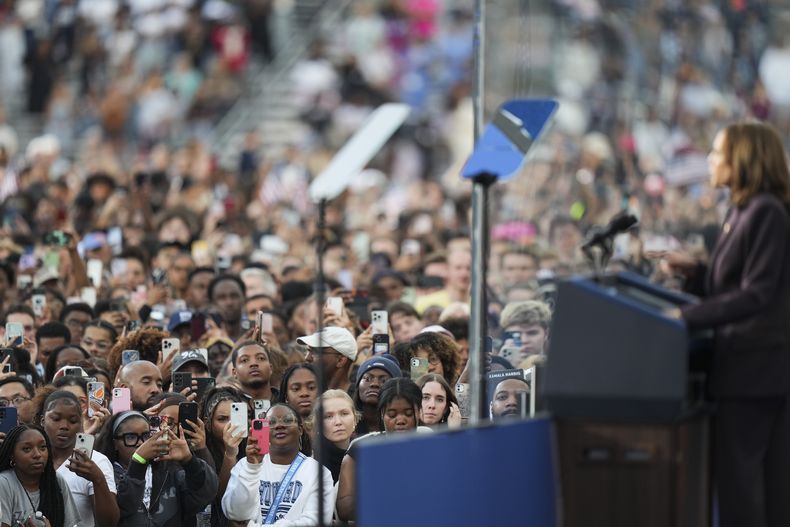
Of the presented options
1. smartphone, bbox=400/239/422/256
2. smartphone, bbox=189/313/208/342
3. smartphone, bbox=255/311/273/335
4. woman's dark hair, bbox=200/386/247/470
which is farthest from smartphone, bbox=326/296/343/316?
smartphone, bbox=400/239/422/256

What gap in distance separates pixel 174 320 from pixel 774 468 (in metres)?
7.33

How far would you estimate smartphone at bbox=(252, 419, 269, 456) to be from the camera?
9959mm

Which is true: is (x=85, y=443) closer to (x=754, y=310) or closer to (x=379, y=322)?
(x=379, y=322)

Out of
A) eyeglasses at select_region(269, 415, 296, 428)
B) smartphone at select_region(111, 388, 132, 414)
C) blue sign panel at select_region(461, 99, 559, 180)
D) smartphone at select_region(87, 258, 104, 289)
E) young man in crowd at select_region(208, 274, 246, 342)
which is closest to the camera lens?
blue sign panel at select_region(461, 99, 559, 180)

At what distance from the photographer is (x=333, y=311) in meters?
12.7

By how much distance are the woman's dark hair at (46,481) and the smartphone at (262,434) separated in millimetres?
1017

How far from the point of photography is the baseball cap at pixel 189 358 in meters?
11.8

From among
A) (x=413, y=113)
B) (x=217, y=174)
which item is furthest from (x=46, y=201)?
(x=413, y=113)

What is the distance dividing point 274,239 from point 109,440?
35.0ft

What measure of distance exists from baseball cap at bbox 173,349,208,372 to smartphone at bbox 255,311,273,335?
1.92ft

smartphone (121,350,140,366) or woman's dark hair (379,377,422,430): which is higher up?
smartphone (121,350,140,366)

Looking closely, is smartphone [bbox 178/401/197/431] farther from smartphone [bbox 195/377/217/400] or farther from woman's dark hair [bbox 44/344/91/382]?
woman's dark hair [bbox 44/344/91/382]

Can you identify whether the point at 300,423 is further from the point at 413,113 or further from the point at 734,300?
the point at 413,113

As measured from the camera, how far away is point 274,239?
20.8 metres
